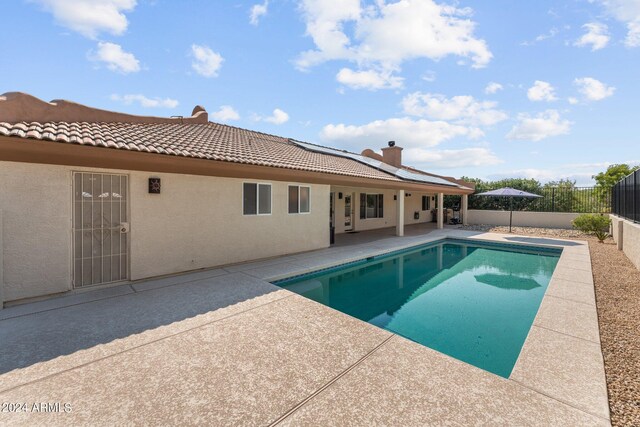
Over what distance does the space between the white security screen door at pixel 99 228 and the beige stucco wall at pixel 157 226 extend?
0.61 ft

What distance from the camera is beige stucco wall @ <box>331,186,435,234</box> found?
1694cm

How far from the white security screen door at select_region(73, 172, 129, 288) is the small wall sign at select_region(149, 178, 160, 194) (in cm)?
52

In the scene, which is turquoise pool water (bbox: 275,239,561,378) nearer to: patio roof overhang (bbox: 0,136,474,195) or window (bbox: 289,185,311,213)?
window (bbox: 289,185,311,213)

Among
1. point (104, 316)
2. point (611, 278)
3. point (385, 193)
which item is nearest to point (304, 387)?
point (104, 316)

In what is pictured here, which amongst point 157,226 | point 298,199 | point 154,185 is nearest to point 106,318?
point 157,226

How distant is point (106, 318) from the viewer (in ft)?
16.1

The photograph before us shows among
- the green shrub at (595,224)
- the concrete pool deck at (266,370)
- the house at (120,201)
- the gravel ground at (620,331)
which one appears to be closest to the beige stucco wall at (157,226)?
the house at (120,201)

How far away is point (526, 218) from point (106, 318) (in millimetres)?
24637

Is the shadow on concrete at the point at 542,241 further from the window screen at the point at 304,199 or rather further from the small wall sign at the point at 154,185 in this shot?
the small wall sign at the point at 154,185

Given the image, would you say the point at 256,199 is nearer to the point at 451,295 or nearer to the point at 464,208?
the point at 451,295

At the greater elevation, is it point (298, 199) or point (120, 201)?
point (298, 199)

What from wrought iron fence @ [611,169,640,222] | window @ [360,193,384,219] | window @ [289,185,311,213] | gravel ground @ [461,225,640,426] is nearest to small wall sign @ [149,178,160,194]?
window @ [289,185,311,213]

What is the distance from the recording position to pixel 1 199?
17.9 ft

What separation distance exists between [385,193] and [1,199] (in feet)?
60.3
